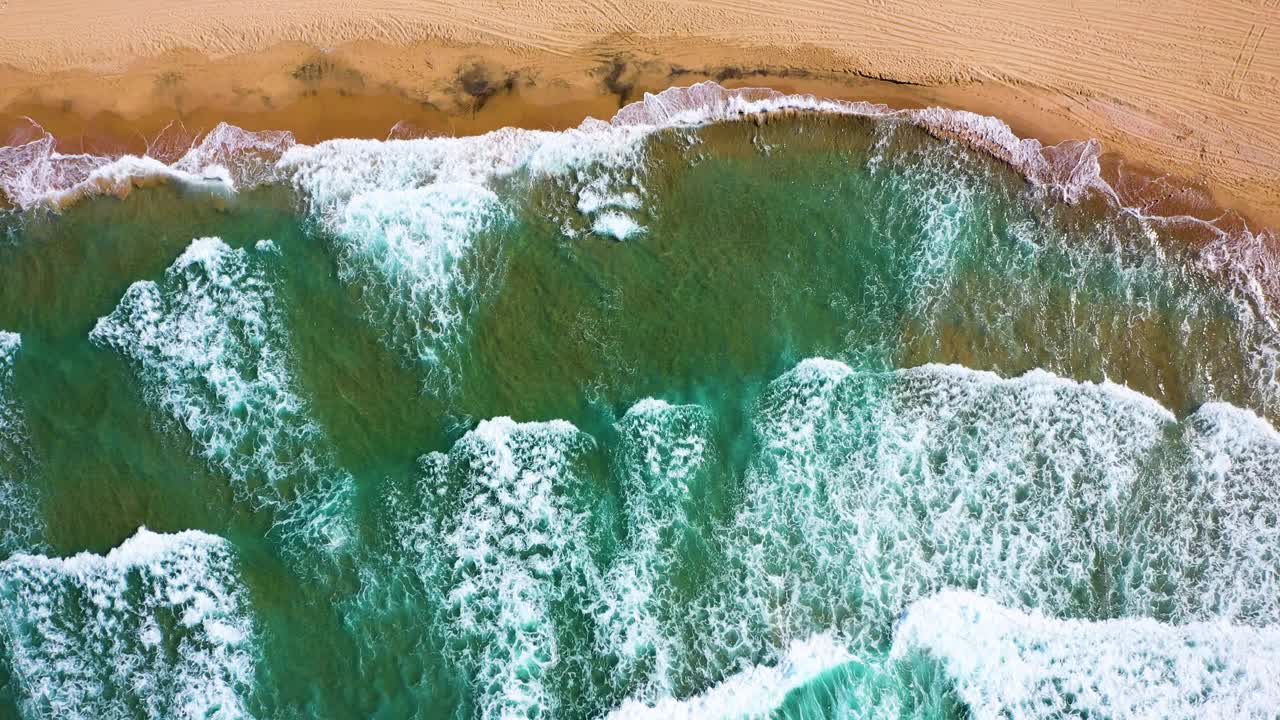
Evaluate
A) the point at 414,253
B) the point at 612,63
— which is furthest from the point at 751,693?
the point at 612,63

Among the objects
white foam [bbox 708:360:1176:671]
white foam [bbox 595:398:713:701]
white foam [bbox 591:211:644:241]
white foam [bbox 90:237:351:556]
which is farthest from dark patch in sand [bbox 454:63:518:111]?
white foam [bbox 708:360:1176:671]

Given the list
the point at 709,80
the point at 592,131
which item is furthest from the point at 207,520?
the point at 709,80

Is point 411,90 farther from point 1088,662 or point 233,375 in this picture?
point 1088,662

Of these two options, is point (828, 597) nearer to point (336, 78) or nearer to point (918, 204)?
point (918, 204)

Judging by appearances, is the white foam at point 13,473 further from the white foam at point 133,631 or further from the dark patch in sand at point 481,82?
the dark patch in sand at point 481,82

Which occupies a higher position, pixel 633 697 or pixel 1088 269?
pixel 1088 269

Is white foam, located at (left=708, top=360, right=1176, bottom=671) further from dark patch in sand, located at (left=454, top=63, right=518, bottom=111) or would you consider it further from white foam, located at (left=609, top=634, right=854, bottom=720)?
dark patch in sand, located at (left=454, top=63, right=518, bottom=111)
